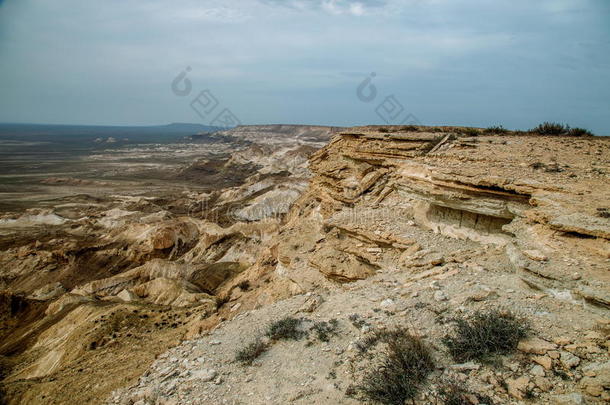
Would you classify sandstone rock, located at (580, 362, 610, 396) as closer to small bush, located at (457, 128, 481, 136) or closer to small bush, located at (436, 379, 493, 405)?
small bush, located at (436, 379, 493, 405)

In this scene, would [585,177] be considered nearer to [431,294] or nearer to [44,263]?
[431,294]

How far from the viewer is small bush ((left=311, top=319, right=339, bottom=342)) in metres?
5.38

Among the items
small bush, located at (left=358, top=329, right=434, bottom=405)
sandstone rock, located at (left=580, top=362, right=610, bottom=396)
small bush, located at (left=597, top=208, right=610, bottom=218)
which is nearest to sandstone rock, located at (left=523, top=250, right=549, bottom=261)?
small bush, located at (left=597, top=208, right=610, bottom=218)

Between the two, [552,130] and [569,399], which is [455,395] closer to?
[569,399]

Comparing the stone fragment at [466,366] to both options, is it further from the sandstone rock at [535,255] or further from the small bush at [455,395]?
the sandstone rock at [535,255]

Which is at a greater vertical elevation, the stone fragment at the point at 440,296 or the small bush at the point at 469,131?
the small bush at the point at 469,131

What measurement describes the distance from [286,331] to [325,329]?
727mm

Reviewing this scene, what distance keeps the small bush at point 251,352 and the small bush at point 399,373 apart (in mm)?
1962

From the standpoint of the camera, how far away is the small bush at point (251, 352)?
17.3 feet

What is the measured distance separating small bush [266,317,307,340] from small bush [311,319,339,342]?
28 centimetres

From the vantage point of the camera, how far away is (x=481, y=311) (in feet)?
15.9

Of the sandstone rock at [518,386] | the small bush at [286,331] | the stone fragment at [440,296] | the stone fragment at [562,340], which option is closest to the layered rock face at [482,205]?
the stone fragment at [562,340]

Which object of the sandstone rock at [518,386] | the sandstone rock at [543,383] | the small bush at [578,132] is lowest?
the sandstone rock at [518,386]

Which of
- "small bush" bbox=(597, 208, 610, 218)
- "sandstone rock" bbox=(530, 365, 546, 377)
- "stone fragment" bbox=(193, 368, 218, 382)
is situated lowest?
"stone fragment" bbox=(193, 368, 218, 382)
